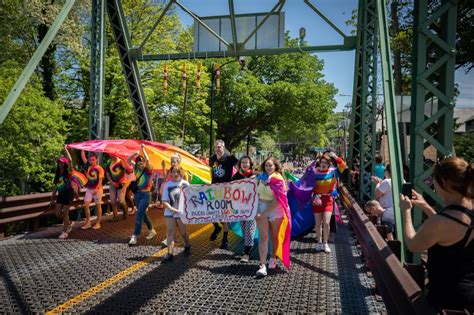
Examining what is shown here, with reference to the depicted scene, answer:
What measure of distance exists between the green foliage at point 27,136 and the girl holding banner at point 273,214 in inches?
555

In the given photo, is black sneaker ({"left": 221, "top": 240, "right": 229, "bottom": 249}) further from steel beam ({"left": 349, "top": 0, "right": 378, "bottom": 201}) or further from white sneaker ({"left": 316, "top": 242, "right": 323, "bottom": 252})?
steel beam ({"left": 349, "top": 0, "right": 378, "bottom": 201})

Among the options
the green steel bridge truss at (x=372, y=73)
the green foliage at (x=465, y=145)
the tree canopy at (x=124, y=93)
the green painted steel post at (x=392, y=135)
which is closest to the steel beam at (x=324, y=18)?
the green steel bridge truss at (x=372, y=73)

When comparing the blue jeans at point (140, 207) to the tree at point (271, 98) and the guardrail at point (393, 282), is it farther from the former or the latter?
the tree at point (271, 98)

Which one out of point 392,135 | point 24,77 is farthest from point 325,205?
point 24,77

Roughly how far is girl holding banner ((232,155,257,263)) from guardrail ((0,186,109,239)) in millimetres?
5310

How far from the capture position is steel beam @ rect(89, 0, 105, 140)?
39.8 feet

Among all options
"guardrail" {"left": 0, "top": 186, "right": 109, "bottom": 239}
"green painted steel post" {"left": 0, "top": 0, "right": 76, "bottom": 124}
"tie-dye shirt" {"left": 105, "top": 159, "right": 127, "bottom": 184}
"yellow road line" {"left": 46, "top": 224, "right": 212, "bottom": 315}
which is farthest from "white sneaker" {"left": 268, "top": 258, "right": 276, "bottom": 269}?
"guardrail" {"left": 0, "top": 186, "right": 109, "bottom": 239}

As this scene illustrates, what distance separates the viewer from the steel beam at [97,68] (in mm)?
12125

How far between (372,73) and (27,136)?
1442 centimetres

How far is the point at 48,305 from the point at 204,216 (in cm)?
290

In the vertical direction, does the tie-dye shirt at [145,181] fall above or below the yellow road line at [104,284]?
above

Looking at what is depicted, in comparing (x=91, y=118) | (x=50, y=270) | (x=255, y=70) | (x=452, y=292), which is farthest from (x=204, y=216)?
(x=255, y=70)

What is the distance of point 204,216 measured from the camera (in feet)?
23.3

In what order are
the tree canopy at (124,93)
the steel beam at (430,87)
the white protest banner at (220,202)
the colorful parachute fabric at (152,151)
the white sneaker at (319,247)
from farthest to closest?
the tree canopy at (124,93) < the colorful parachute fabric at (152,151) < the white sneaker at (319,247) < the white protest banner at (220,202) < the steel beam at (430,87)
